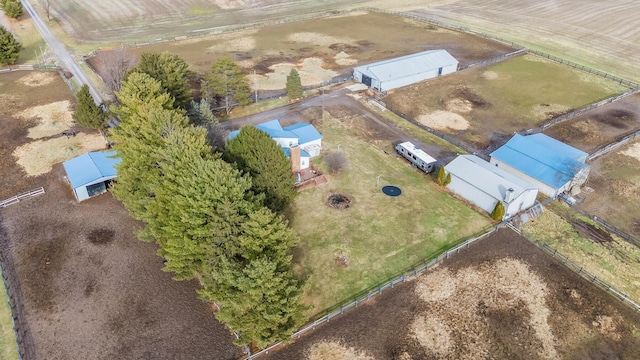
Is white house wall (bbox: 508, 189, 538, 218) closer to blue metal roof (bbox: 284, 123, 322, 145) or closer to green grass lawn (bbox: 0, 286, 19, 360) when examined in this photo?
blue metal roof (bbox: 284, 123, 322, 145)

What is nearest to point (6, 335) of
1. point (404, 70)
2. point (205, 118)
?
point (205, 118)

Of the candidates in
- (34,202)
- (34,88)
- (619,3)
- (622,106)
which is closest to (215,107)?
(34,202)

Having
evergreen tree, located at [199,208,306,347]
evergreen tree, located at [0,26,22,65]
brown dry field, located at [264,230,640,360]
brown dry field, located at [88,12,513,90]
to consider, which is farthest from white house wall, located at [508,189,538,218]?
evergreen tree, located at [0,26,22,65]

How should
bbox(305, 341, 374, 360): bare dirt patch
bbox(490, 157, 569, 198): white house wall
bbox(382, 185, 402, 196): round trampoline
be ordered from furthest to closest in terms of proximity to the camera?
1. bbox(382, 185, 402, 196): round trampoline
2. bbox(490, 157, 569, 198): white house wall
3. bbox(305, 341, 374, 360): bare dirt patch

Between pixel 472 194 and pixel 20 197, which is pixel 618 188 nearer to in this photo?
pixel 472 194

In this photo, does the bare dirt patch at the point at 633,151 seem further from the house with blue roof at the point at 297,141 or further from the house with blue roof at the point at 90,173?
the house with blue roof at the point at 90,173

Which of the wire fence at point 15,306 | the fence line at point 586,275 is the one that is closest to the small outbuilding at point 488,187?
the fence line at point 586,275

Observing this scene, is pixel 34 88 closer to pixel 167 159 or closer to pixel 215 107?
pixel 215 107
